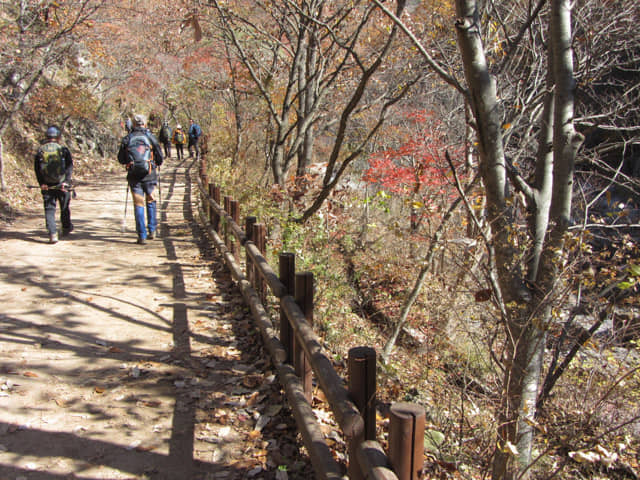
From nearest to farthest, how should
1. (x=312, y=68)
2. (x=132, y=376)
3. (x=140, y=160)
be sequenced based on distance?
(x=132, y=376), (x=312, y=68), (x=140, y=160)

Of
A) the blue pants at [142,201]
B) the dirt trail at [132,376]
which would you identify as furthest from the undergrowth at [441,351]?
the blue pants at [142,201]

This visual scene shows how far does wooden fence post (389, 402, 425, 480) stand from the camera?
2.05 m

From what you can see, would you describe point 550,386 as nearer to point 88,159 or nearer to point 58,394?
point 58,394

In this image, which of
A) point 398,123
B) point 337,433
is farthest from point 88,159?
point 337,433

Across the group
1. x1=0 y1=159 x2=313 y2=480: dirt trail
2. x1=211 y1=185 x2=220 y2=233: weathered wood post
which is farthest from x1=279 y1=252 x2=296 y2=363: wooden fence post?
x1=211 y1=185 x2=220 y2=233: weathered wood post

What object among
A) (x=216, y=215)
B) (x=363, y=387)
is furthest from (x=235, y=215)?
(x=363, y=387)

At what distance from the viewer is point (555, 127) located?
3074 mm

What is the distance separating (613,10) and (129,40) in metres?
17.7

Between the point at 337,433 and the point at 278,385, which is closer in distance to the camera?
the point at 337,433

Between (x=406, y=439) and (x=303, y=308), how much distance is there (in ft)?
6.66

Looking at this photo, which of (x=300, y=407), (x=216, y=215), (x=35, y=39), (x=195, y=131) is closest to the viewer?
(x=300, y=407)

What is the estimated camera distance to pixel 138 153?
8.88 meters

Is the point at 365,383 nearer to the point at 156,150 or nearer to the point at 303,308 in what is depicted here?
A: the point at 303,308

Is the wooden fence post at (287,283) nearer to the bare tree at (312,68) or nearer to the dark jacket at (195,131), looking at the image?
the bare tree at (312,68)
